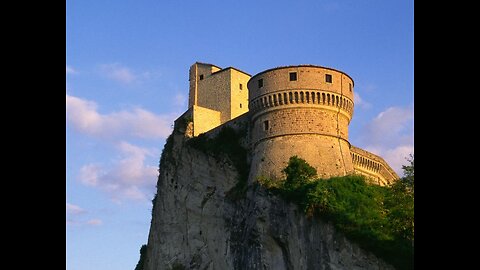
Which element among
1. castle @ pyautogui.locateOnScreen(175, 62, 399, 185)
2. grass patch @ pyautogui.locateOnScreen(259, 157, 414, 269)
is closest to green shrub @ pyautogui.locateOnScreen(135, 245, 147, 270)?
castle @ pyautogui.locateOnScreen(175, 62, 399, 185)

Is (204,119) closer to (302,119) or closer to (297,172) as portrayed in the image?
(302,119)

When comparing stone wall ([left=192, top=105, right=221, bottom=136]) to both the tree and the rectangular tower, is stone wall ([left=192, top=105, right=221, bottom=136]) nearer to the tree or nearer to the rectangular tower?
the rectangular tower

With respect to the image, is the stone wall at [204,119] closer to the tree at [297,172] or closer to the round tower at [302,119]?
the round tower at [302,119]

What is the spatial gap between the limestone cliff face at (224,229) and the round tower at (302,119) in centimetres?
286

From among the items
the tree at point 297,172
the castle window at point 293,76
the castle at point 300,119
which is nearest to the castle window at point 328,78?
the castle at point 300,119

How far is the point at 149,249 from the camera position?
2173 inches

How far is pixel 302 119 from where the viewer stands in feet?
139

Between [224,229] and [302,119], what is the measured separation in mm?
9641

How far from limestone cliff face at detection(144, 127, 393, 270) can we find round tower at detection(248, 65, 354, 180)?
9.38 feet

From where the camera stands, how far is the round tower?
42.0m

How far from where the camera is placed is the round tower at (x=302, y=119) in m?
42.0

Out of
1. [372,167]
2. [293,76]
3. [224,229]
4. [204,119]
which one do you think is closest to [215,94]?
[204,119]

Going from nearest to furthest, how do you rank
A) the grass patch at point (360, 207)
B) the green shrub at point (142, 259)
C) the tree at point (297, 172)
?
the grass patch at point (360, 207) → the tree at point (297, 172) → the green shrub at point (142, 259)
